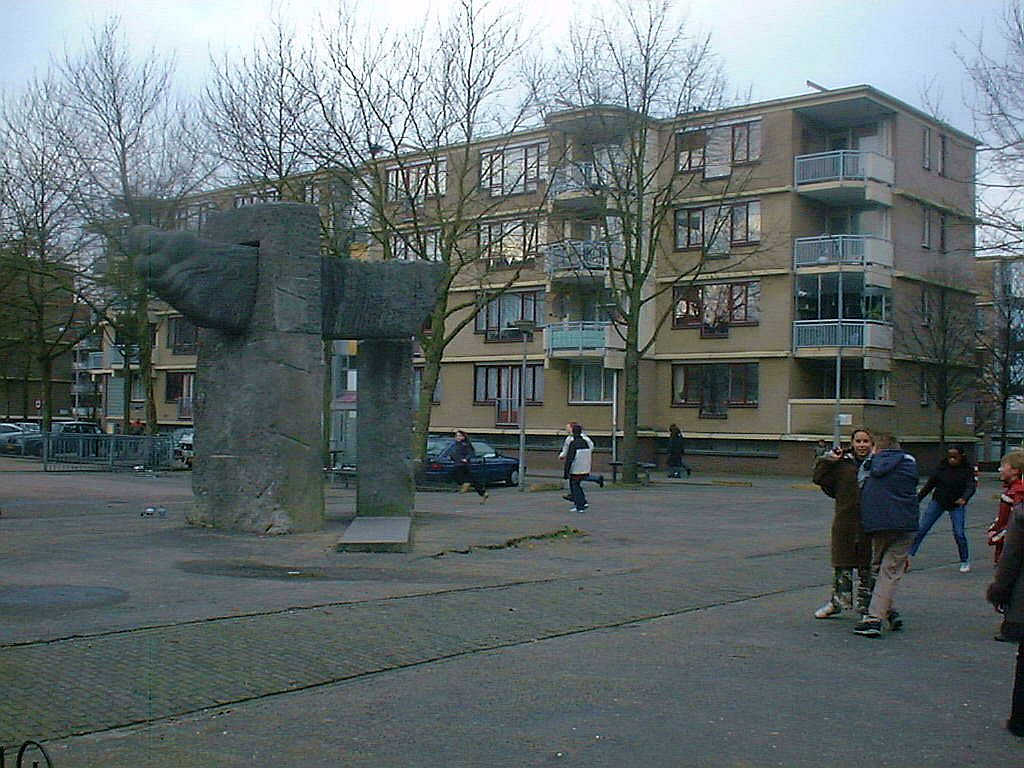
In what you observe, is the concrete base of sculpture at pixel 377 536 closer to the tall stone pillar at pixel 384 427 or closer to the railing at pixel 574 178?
the tall stone pillar at pixel 384 427

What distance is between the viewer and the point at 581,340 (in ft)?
155

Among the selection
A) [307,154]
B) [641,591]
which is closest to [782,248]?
[307,154]

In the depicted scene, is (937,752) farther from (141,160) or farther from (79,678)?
(141,160)

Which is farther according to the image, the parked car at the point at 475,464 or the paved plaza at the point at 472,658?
the parked car at the point at 475,464

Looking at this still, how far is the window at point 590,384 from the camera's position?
4809 cm

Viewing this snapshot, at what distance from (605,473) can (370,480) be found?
93.5 feet

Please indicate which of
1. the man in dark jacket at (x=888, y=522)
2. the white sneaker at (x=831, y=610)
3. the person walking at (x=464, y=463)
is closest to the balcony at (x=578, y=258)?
the person walking at (x=464, y=463)

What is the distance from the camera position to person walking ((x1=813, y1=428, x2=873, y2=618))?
34.0ft

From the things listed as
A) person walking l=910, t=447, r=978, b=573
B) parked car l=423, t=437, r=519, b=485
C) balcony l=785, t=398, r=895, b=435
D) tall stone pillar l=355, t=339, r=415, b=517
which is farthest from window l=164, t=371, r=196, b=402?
person walking l=910, t=447, r=978, b=573

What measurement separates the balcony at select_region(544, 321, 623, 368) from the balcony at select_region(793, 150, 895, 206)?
8987 millimetres

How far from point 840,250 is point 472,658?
36866 millimetres

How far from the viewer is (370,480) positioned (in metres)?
18.6

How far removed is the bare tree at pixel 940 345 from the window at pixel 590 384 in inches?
444

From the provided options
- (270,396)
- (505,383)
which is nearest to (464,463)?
(270,396)
